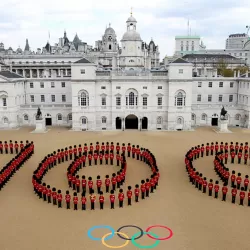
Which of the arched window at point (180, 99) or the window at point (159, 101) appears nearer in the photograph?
the arched window at point (180, 99)

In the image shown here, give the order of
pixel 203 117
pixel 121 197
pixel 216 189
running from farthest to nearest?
pixel 203 117 → pixel 216 189 → pixel 121 197

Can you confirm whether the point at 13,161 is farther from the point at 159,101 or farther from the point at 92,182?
the point at 159,101

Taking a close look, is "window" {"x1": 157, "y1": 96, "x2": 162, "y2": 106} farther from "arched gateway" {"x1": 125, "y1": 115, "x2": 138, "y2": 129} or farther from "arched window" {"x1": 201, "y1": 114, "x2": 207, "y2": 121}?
"arched window" {"x1": 201, "y1": 114, "x2": 207, "y2": 121}

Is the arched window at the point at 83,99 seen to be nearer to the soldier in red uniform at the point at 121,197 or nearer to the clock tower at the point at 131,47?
the clock tower at the point at 131,47

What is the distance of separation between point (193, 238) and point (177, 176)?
960 cm

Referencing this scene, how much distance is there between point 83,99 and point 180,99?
1382 centimetres

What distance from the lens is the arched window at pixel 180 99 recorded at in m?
46.0

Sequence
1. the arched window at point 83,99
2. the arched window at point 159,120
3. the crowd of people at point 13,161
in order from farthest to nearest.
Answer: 1. the arched window at point 159,120
2. the arched window at point 83,99
3. the crowd of people at point 13,161

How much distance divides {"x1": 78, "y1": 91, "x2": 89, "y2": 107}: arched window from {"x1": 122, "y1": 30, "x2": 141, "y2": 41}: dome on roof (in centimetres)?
1318

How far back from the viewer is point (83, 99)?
46.5 metres

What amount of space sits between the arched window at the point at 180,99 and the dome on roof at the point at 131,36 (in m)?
13.2

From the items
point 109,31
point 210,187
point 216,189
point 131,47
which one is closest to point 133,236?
point 216,189

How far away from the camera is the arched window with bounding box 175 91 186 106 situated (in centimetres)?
4603

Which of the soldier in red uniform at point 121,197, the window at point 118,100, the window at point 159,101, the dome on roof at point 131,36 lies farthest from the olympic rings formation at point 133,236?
the dome on roof at point 131,36
